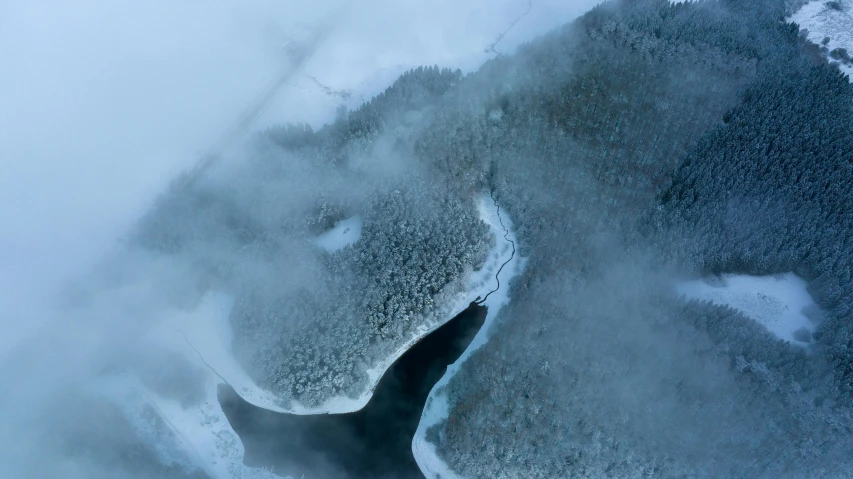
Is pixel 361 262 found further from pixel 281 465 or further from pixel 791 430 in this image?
pixel 791 430

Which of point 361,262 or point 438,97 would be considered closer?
point 361,262

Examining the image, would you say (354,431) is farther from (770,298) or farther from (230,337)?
(770,298)

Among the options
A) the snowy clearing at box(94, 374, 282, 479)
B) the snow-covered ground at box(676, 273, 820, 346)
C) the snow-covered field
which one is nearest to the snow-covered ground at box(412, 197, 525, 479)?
the snow-covered field

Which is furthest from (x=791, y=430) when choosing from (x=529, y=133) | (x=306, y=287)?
(x=306, y=287)

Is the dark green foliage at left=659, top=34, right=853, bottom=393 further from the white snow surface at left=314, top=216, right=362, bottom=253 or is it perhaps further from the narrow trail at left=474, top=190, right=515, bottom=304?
the white snow surface at left=314, top=216, right=362, bottom=253

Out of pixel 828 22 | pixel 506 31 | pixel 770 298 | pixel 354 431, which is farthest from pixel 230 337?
pixel 828 22

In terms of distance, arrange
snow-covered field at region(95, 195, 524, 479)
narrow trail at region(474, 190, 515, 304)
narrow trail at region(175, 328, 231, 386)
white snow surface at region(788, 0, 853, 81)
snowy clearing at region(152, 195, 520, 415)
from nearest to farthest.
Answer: snow-covered field at region(95, 195, 524, 479) < snowy clearing at region(152, 195, 520, 415) < narrow trail at region(175, 328, 231, 386) < narrow trail at region(474, 190, 515, 304) < white snow surface at region(788, 0, 853, 81)

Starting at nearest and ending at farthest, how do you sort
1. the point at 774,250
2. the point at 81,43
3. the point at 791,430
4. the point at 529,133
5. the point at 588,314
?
the point at 791,430, the point at 588,314, the point at 774,250, the point at 529,133, the point at 81,43
